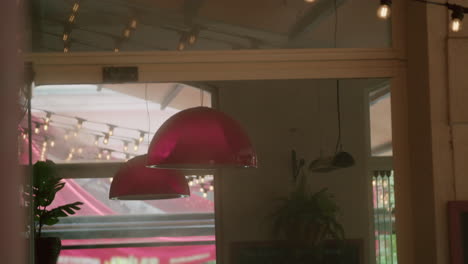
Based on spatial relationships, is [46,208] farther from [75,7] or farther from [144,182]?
[75,7]

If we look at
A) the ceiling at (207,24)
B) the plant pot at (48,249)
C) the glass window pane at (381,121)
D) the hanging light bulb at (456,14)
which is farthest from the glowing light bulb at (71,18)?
the hanging light bulb at (456,14)

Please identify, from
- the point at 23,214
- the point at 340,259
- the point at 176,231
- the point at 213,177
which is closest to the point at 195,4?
the point at 213,177

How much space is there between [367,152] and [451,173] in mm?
535

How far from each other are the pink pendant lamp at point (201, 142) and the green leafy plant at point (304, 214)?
50.9 inches

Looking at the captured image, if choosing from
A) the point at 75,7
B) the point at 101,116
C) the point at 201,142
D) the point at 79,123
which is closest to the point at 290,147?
the point at 101,116

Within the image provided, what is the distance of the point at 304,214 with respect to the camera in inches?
176

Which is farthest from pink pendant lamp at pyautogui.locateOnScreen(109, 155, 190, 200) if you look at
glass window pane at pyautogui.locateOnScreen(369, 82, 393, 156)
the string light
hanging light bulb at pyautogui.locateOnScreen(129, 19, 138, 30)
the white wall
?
the string light

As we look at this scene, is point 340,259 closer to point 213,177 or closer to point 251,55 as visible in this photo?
point 213,177

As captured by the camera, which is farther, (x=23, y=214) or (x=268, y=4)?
(x=268, y=4)

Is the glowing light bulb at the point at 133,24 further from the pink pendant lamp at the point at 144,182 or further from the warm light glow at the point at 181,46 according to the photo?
the pink pendant lamp at the point at 144,182

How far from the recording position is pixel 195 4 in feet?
14.4

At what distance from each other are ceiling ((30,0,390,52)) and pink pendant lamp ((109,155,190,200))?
0.87 meters

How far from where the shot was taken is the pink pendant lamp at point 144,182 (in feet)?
12.5

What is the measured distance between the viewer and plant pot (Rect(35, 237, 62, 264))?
157 inches
